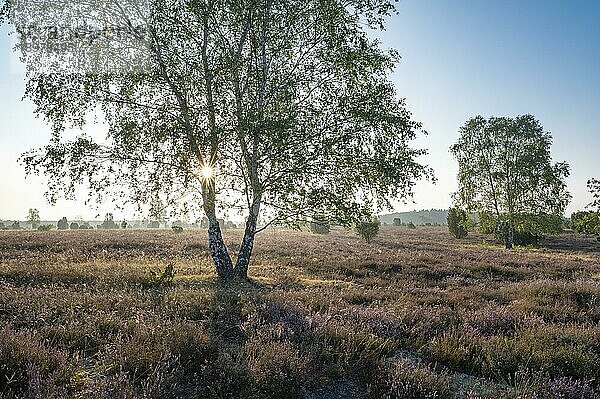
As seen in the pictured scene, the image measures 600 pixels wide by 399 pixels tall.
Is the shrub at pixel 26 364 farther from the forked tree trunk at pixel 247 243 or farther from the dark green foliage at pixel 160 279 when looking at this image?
the forked tree trunk at pixel 247 243

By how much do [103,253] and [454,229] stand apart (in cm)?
5157

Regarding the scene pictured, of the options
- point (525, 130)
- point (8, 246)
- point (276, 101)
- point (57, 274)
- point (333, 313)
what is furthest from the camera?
point (525, 130)

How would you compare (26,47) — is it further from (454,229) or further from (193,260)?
(454,229)

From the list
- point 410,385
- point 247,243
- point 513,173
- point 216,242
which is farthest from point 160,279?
point 513,173

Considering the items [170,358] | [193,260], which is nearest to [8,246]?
[193,260]

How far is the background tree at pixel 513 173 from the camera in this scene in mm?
44594

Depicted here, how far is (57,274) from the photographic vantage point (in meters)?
14.0

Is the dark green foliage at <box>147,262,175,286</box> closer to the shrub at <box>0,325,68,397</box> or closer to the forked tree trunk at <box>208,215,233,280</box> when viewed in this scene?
the forked tree trunk at <box>208,215,233,280</box>

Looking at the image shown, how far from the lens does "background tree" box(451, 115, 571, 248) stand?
4459cm

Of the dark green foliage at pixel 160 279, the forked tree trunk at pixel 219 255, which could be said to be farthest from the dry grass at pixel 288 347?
the forked tree trunk at pixel 219 255

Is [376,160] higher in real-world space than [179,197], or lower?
higher

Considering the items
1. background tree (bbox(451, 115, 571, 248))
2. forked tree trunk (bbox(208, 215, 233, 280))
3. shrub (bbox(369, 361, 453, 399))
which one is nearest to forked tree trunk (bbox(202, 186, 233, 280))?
forked tree trunk (bbox(208, 215, 233, 280))

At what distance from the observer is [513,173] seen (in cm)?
4544

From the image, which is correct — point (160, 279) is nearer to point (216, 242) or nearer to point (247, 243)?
point (216, 242)
